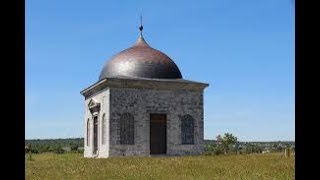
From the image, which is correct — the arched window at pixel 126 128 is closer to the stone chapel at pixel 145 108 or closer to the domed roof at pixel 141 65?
the stone chapel at pixel 145 108

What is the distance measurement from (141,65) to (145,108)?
2.99m

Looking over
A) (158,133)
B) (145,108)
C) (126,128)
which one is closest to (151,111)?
(145,108)

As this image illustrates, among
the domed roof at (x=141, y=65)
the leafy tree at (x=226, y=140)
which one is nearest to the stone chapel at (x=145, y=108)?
the domed roof at (x=141, y=65)

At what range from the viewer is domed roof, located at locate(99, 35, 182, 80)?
3425 centimetres

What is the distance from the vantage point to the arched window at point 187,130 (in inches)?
1359

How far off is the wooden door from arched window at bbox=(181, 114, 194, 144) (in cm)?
127

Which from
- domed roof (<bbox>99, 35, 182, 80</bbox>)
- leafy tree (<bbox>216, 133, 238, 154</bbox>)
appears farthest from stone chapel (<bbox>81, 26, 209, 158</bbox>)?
leafy tree (<bbox>216, 133, 238, 154</bbox>)

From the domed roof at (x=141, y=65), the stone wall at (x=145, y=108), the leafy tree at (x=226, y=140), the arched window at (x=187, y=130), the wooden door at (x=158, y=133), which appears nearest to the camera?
the stone wall at (x=145, y=108)

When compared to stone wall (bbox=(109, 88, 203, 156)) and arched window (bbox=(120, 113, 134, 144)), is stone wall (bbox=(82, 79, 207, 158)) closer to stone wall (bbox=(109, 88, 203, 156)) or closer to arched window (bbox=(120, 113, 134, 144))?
stone wall (bbox=(109, 88, 203, 156))

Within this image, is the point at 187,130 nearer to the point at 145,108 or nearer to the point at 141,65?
the point at 145,108

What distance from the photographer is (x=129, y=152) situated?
108 feet
